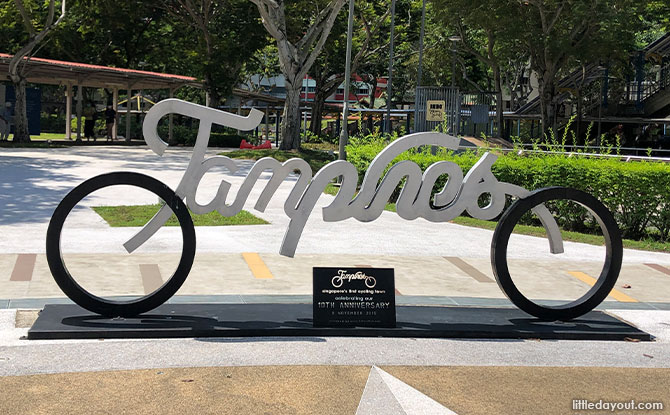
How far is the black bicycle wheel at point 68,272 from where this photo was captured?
7156 millimetres

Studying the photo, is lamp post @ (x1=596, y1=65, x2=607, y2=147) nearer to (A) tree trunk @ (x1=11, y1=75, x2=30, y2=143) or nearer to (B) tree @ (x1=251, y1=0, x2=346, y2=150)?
(B) tree @ (x1=251, y1=0, x2=346, y2=150)

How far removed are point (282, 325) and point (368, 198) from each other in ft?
4.93

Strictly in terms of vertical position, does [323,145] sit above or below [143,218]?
above

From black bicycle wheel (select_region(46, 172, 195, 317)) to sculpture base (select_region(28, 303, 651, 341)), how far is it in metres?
0.12

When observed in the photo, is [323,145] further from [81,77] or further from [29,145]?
[29,145]

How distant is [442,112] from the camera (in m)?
27.3

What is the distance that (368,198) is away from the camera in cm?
782

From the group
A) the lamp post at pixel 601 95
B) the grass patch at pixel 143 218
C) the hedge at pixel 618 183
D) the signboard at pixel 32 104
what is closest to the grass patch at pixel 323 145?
the signboard at pixel 32 104

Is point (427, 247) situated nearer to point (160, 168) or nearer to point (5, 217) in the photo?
point (5, 217)

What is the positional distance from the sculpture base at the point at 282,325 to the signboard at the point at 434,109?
19423 mm

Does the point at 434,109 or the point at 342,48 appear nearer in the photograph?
the point at 434,109

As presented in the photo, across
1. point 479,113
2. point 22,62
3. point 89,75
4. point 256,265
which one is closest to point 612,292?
point 256,265

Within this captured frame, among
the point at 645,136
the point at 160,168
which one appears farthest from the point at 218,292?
the point at 645,136

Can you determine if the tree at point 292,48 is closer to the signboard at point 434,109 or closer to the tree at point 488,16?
the signboard at point 434,109
